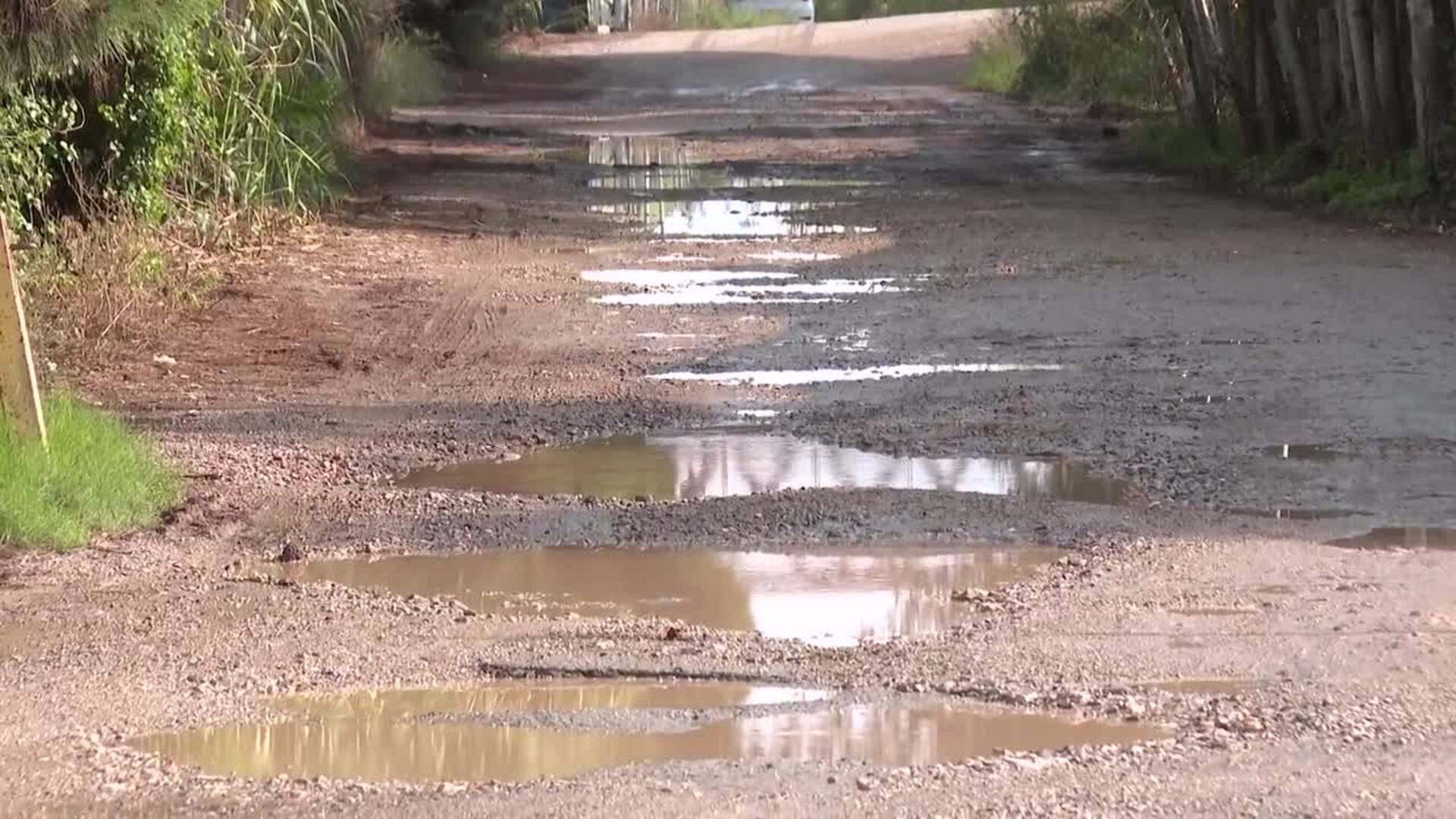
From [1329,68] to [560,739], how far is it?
15681mm

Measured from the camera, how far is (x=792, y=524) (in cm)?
807

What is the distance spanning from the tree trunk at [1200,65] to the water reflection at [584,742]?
57.1 feet

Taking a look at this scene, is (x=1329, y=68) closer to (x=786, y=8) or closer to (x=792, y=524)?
(x=792, y=524)

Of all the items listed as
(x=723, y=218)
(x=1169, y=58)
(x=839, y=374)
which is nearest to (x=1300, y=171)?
(x=1169, y=58)

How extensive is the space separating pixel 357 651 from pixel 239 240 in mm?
9600

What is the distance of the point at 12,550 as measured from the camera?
25.1 feet

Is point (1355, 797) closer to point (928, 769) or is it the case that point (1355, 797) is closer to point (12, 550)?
point (928, 769)

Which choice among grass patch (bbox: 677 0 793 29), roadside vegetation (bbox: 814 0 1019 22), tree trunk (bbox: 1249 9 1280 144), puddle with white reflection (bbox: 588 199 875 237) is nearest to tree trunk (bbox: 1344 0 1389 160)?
tree trunk (bbox: 1249 9 1280 144)

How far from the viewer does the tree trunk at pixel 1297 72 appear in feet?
65.0

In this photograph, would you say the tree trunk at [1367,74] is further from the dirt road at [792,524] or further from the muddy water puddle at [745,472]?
the muddy water puddle at [745,472]

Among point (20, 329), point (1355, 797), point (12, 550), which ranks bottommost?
point (1355, 797)

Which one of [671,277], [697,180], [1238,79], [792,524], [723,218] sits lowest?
[792,524]

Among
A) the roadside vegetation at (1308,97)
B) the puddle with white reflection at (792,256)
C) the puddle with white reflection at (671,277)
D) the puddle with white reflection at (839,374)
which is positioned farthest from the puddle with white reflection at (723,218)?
the puddle with white reflection at (839,374)

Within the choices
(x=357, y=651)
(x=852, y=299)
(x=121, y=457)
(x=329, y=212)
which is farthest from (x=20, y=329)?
(x=329, y=212)
